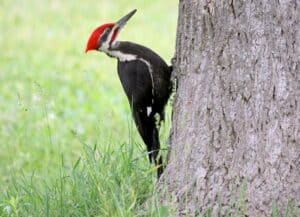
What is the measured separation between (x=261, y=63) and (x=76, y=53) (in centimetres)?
816

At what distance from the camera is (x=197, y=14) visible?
181 inches

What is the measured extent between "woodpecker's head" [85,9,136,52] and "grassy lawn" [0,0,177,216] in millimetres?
237

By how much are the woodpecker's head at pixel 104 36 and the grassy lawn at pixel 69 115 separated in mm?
237

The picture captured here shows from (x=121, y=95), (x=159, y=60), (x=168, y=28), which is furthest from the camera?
(x=168, y=28)

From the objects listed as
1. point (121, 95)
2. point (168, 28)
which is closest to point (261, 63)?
point (121, 95)

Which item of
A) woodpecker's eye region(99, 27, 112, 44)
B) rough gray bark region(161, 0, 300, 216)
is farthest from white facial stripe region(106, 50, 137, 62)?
rough gray bark region(161, 0, 300, 216)

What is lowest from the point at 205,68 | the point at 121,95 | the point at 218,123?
the point at 121,95

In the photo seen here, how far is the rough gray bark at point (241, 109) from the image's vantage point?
4352 millimetres

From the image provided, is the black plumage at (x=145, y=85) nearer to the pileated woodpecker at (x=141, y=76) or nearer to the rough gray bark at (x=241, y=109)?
the pileated woodpecker at (x=141, y=76)

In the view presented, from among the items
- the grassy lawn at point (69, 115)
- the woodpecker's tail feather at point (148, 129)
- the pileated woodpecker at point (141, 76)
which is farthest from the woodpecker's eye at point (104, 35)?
the woodpecker's tail feather at point (148, 129)

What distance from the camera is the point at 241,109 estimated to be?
4434 millimetres

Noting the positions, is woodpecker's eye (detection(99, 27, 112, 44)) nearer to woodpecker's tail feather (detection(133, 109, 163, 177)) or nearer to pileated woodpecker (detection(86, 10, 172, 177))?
pileated woodpecker (detection(86, 10, 172, 177))

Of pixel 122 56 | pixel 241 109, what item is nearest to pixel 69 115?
pixel 122 56

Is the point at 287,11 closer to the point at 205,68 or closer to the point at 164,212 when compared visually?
the point at 205,68
